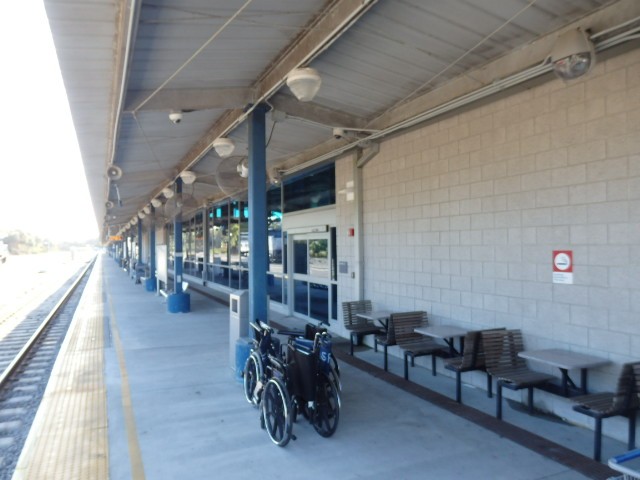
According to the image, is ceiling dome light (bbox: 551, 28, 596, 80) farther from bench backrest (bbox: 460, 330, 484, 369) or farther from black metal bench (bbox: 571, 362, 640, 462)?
bench backrest (bbox: 460, 330, 484, 369)

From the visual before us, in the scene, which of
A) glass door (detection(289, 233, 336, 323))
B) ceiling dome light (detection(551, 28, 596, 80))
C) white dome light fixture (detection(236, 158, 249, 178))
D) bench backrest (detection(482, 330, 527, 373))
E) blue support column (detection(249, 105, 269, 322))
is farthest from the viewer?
glass door (detection(289, 233, 336, 323))

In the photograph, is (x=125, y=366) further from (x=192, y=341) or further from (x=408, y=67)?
(x=408, y=67)

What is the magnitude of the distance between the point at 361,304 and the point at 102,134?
5369 millimetres

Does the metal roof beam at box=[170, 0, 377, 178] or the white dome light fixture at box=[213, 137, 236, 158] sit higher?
the metal roof beam at box=[170, 0, 377, 178]

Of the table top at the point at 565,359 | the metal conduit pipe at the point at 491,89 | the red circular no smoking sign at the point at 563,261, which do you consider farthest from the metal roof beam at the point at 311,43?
the table top at the point at 565,359

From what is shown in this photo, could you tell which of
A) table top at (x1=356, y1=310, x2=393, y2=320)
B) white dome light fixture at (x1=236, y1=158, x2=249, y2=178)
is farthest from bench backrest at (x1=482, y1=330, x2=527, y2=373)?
white dome light fixture at (x1=236, y1=158, x2=249, y2=178)

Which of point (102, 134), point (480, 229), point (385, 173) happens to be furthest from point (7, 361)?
point (480, 229)

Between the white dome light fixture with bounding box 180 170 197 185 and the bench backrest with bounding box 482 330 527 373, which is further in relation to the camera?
the white dome light fixture with bounding box 180 170 197 185

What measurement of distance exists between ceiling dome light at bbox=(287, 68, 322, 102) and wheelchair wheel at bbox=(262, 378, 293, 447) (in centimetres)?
289

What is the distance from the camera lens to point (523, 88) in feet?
17.0

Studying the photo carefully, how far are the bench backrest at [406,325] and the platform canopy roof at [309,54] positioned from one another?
2745 millimetres

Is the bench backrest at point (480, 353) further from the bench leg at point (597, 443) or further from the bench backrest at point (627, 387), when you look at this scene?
the bench backrest at point (627, 387)

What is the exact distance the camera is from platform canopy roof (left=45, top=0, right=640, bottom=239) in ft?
14.1

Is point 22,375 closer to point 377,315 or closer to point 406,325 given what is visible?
point 377,315
